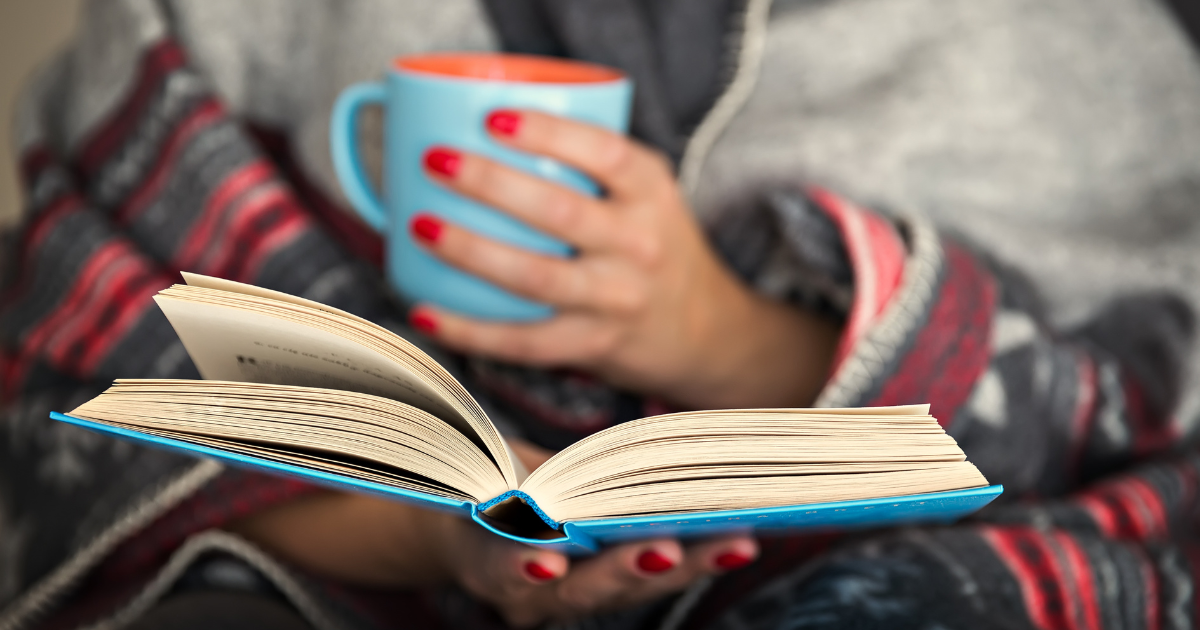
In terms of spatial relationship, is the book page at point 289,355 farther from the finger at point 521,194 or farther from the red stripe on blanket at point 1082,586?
the red stripe on blanket at point 1082,586

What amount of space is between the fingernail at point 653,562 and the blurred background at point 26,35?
4.83ft

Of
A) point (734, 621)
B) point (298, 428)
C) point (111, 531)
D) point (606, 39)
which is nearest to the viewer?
point (298, 428)

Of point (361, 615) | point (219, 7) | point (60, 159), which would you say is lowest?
point (361, 615)

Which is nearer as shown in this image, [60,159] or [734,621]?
[734,621]

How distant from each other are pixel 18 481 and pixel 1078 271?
898 mm

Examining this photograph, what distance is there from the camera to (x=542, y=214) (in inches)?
22.1

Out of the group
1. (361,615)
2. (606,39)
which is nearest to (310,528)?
(361,615)

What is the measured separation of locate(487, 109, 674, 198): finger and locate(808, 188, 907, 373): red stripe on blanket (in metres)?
0.15

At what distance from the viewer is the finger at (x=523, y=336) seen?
1.98 feet

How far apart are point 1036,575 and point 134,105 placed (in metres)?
0.79

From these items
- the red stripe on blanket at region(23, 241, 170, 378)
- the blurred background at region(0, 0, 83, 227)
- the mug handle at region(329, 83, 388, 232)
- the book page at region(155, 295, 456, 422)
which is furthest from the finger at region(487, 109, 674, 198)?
the blurred background at region(0, 0, 83, 227)

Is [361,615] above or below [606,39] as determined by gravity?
below

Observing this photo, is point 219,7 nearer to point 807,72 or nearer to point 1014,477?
point 807,72

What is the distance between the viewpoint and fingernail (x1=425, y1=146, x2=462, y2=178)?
55cm
